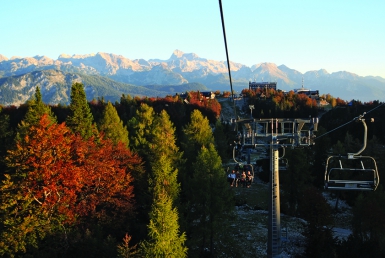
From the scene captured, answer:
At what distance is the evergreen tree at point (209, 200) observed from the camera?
28.0 metres

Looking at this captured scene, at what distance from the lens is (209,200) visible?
1114 inches

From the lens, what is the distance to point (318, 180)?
58.4 metres

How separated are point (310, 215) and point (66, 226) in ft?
67.3

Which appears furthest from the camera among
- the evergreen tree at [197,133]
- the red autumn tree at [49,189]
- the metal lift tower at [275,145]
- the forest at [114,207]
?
the evergreen tree at [197,133]

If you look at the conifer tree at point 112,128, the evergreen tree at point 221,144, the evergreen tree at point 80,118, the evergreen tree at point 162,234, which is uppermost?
the evergreen tree at point 80,118

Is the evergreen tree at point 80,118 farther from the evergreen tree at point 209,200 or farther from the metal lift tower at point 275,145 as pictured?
the metal lift tower at point 275,145

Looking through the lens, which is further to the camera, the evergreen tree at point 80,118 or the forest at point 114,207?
the evergreen tree at point 80,118

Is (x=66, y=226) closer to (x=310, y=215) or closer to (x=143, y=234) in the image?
(x=143, y=234)

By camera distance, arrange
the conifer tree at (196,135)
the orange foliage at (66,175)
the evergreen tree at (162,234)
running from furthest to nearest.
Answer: the conifer tree at (196,135)
the orange foliage at (66,175)
the evergreen tree at (162,234)

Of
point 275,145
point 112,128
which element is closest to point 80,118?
point 112,128

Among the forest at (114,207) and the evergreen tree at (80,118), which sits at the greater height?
the evergreen tree at (80,118)

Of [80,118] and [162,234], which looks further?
[80,118]

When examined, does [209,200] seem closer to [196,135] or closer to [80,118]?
[80,118]

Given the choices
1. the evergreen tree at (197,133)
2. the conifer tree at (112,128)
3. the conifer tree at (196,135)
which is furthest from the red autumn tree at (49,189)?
the evergreen tree at (197,133)
